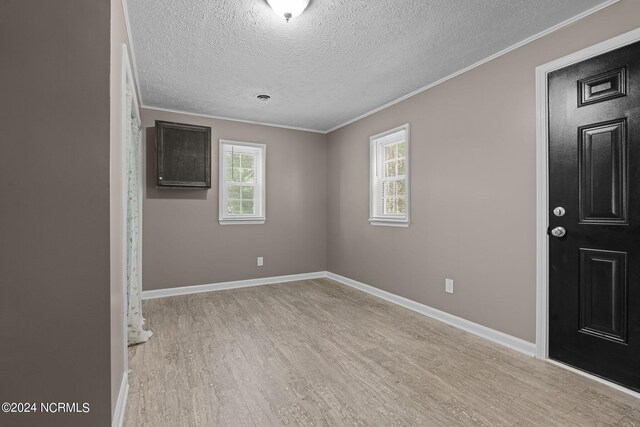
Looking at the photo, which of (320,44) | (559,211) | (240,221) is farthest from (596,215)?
(240,221)

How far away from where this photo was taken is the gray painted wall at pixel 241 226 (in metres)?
4.04

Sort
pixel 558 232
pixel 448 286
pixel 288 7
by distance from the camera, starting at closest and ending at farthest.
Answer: pixel 288 7 < pixel 558 232 < pixel 448 286

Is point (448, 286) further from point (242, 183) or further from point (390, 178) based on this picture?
point (242, 183)

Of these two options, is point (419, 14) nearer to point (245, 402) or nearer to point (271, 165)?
point (245, 402)

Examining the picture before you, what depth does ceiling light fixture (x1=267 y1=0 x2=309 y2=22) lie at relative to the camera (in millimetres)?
1954

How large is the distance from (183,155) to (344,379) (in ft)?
10.6

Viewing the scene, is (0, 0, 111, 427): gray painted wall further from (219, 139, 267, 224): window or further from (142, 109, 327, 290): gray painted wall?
(219, 139, 267, 224): window

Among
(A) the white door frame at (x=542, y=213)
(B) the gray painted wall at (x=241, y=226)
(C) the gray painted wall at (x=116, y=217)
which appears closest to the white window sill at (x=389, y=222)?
(B) the gray painted wall at (x=241, y=226)

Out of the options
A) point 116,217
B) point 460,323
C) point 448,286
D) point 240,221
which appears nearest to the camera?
point 116,217

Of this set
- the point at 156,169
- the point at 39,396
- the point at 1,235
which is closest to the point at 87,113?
the point at 1,235

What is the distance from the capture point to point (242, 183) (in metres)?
4.62

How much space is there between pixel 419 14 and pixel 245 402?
8.80 ft

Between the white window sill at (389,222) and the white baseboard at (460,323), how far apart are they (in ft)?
2.73

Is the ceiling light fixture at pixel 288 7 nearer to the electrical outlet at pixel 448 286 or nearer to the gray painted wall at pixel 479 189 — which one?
the gray painted wall at pixel 479 189
